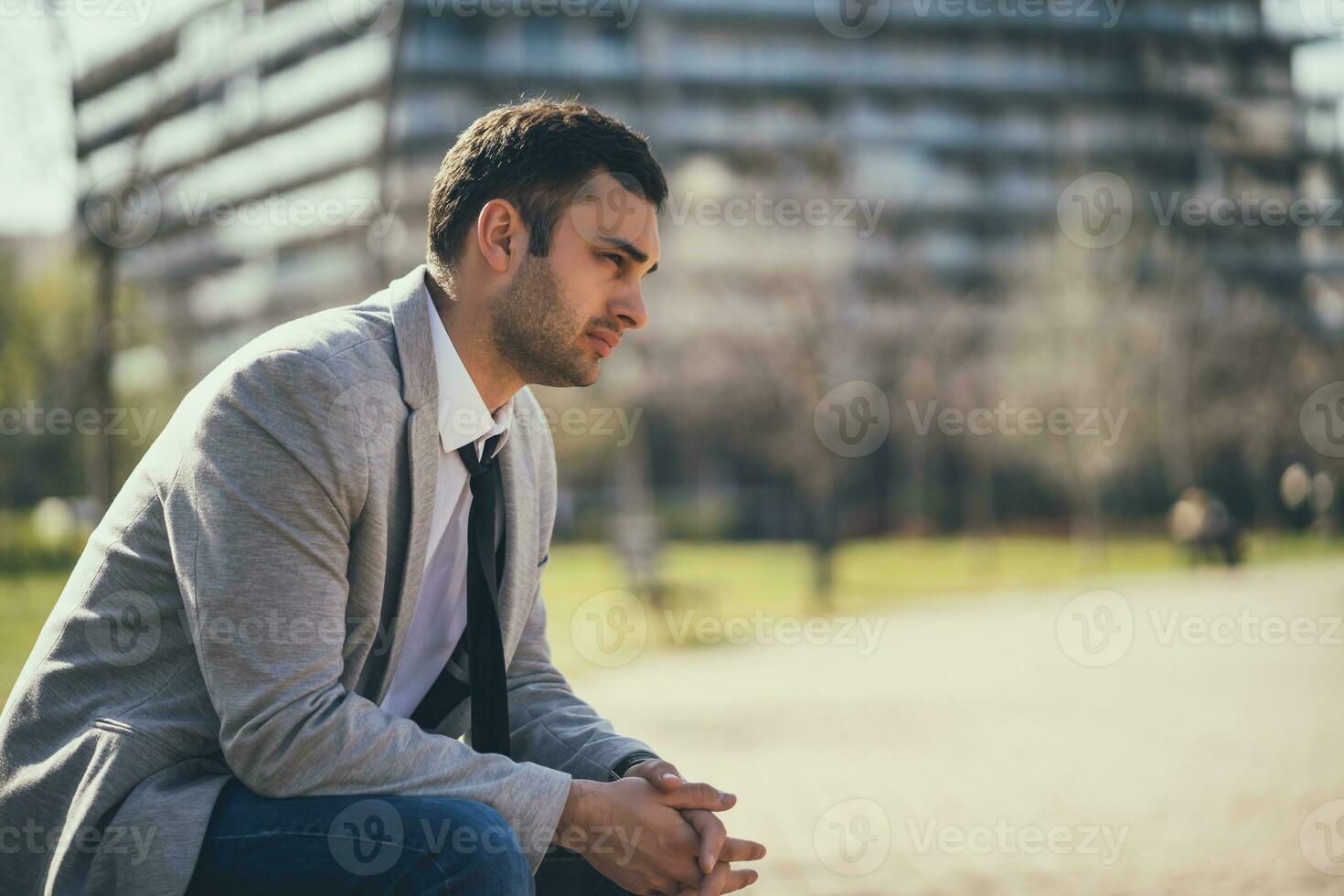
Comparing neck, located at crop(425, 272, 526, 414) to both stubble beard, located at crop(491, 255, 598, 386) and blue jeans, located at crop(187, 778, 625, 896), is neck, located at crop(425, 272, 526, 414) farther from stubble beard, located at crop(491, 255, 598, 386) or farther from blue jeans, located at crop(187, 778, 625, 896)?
blue jeans, located at crop(187, 778, 625, 896)

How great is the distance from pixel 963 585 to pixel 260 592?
23.6 m

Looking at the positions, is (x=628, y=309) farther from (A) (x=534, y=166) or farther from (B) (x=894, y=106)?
(B) (x=894, y=106)

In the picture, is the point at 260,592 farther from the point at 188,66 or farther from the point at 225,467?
the point at 188,66

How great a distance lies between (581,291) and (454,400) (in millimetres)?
339

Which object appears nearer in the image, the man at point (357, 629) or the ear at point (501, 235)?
the man at point (357, 629)

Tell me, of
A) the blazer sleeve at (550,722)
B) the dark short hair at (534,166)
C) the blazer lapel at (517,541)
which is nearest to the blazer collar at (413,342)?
the dark short hair at (534,166)

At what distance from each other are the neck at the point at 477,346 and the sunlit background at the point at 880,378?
64cm

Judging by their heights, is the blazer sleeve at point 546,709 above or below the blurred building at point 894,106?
below

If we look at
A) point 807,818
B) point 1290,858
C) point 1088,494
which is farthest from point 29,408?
point 1088,494

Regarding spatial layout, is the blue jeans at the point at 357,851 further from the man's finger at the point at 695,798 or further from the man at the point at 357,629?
the man's finger at the point at 695,798

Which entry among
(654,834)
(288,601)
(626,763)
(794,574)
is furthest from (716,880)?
(794,574)

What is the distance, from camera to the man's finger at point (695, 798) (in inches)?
85.8

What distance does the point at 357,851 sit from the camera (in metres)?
1.86

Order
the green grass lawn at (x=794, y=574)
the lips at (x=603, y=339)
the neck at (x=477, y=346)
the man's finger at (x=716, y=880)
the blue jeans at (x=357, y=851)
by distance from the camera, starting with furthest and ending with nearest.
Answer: the green grass lawn at (x=794, y=574)
the lips at (x=603, y=339)
the neck at (x=477, y=346)
the man's finger at (x=716, y=880)
the blue jeans at (x=357, y=851)
